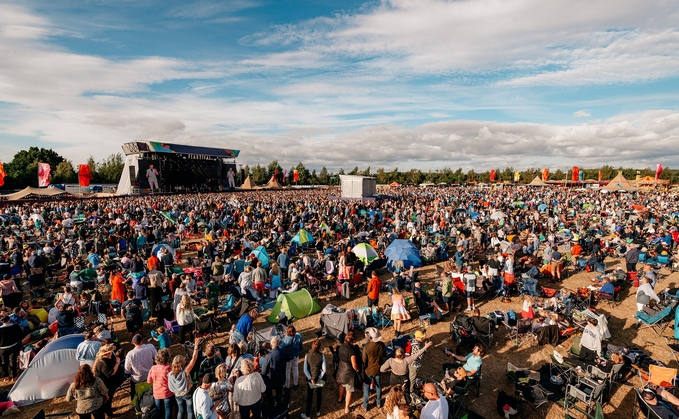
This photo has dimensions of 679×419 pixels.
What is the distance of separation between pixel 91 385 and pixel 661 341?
1209 centimetres

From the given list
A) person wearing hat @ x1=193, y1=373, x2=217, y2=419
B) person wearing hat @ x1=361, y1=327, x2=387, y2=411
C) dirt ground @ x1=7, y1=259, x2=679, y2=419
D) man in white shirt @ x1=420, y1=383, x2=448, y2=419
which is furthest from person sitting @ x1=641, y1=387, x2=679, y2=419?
person wearing hat @ x1=193, y1=373, x2=217, y2=419

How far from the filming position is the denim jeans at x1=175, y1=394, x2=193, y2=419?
4.95 meters

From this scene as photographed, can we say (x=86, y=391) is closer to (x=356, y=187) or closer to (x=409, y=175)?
(x=356, y=187)

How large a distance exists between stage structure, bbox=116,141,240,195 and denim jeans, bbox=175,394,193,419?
58.3m

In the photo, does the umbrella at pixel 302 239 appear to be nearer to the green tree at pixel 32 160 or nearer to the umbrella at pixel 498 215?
the umbrella at pixel 498 215

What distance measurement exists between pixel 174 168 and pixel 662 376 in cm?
6729

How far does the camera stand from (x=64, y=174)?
68938mm

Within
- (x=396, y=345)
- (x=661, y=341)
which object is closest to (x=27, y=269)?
(x=396, y=345)

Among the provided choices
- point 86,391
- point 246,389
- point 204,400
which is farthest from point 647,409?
point 86,391

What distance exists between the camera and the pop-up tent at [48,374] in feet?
18.5

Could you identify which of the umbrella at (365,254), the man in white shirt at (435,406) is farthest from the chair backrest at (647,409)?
the umbrella at (365,254)

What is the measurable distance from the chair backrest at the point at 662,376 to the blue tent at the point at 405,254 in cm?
716

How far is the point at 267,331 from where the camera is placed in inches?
285

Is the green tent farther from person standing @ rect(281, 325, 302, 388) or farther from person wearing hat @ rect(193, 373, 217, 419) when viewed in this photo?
person wearing hat @ rect(193, 373, 217, 419)
